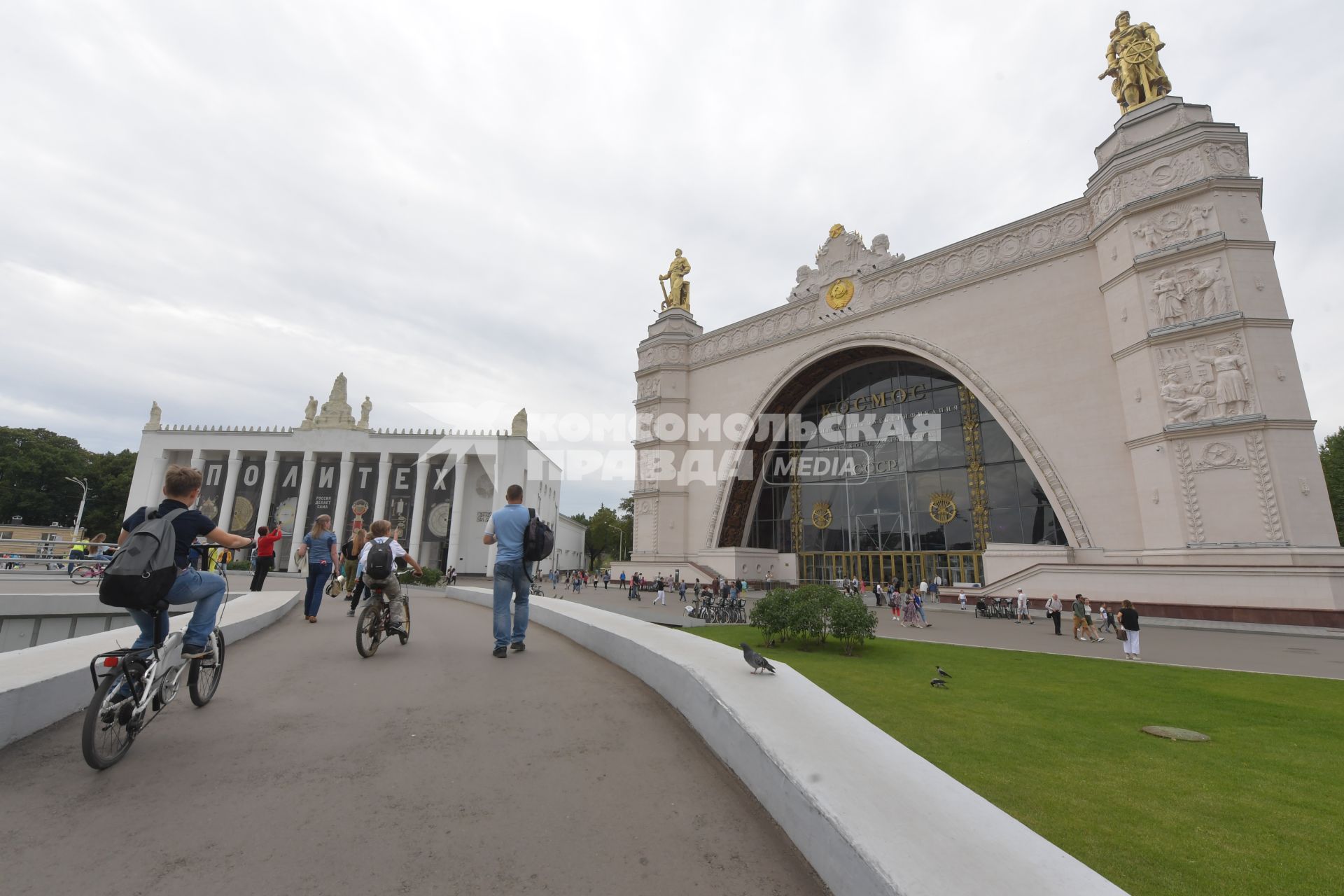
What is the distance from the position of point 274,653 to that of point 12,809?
12.5 feet

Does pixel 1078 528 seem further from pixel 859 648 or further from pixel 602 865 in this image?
pixel 602 865

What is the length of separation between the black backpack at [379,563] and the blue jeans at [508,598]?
1.19m

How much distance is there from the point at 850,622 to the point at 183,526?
10.9 meters

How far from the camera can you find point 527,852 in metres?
2.34

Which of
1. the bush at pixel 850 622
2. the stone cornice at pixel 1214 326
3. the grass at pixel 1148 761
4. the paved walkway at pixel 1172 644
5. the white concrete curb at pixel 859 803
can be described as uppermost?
the stone cornice at pixel 1214 326

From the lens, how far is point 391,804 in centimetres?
271

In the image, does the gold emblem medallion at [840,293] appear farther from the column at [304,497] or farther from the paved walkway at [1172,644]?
the column at [304,497]

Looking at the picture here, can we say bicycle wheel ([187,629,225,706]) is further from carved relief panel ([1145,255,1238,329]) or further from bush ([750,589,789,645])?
carved relief panel ([1145,255,1238,329])

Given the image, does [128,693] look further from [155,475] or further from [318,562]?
[155,475]

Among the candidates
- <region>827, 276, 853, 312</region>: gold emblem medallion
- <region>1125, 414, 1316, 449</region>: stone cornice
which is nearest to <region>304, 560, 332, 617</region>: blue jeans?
<region>1125, 414, 1316, 449</region>: stone cornice

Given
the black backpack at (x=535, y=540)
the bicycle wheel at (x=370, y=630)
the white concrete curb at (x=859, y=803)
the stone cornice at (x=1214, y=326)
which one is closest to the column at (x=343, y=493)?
the bicycle wheel at (x=370, y=630)

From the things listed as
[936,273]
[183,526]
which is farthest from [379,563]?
[936,273]

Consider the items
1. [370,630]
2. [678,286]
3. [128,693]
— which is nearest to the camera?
[128,693]

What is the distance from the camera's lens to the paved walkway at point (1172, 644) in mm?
11562
